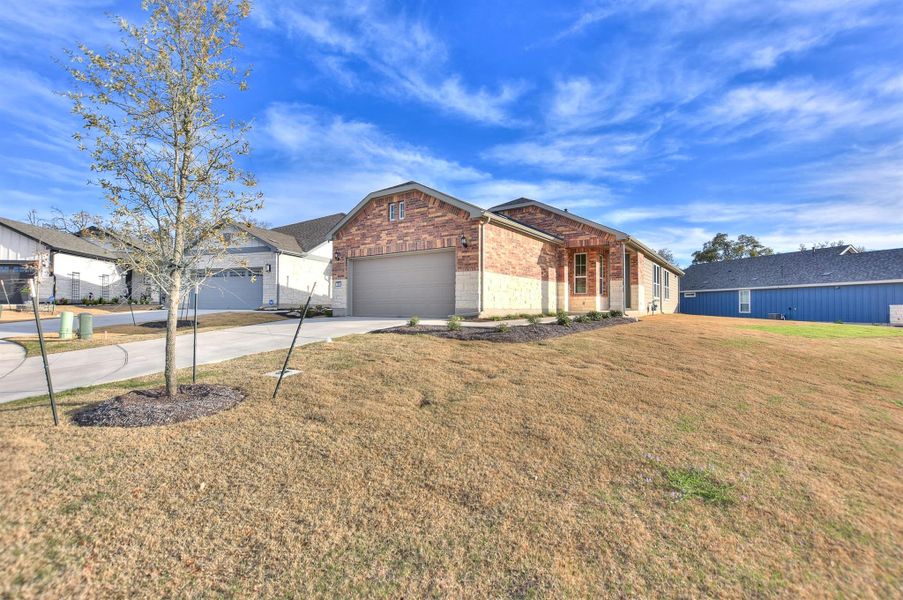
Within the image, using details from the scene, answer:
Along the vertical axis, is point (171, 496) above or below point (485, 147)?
below

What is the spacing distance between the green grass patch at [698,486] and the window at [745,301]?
1119 inches

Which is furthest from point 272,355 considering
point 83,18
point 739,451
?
point 739,451

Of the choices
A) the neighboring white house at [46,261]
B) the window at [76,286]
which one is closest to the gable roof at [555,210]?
the neighboring white house at [46,261]

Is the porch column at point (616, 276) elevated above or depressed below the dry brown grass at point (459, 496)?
above

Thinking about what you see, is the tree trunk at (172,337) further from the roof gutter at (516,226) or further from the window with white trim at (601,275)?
the window with white trim at (601,275)

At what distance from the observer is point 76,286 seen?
78.9 feet

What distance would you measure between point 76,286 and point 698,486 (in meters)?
32.9

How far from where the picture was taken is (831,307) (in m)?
22.8

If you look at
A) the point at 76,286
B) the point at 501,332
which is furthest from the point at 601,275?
the point at 76,286

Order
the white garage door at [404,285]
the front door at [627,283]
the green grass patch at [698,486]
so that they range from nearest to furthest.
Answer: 1. the green grass patch at [698,486]
2. the white garage door at [404,285]
3. the front door at [627,283]

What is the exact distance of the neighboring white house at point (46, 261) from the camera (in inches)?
878

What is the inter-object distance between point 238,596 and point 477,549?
1.34m

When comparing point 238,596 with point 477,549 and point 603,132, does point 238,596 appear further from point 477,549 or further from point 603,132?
point 603,132

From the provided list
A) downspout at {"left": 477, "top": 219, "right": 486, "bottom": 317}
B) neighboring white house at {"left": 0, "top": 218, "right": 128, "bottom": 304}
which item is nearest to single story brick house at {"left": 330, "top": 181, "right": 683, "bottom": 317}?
downspout at {"left": 477, "top": 219, "right": 486, "bottom": 317}
